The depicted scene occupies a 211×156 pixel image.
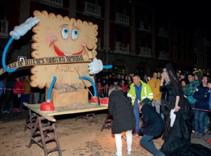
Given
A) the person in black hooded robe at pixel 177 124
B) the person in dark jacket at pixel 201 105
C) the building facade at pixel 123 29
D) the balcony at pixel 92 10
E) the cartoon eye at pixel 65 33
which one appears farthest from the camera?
the balcony at pixel 92 10

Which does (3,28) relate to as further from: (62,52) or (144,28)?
(144,28)

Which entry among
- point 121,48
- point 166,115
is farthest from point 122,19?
point 166,115

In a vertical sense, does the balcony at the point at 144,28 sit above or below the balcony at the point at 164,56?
above

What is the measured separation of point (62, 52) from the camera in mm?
6777

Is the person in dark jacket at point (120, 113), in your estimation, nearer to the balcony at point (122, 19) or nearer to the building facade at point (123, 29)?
the building facade at point (123, 29)

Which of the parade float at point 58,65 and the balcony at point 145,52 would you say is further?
the balcony at point 145,52

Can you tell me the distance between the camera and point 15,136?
7309mm

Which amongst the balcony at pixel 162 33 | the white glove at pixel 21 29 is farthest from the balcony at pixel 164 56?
the white glove at pixel 21 29

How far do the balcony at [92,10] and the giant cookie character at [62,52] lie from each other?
14759 mm

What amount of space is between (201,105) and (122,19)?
61.2 feet

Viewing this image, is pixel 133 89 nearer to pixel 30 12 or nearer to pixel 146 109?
pixel 146 109

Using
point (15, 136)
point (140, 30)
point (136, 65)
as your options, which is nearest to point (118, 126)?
point (15, 136)

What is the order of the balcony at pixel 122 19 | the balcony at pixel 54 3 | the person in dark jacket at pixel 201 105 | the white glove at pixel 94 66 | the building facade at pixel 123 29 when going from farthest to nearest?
the balcony at pixel 122 19, the balcony at pixel 54 3, the building facade at pixel 123 29, the person in dark jacket at pixel 201 105, the white glove at pixel 94 66

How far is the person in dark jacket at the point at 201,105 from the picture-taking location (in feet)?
24.9
